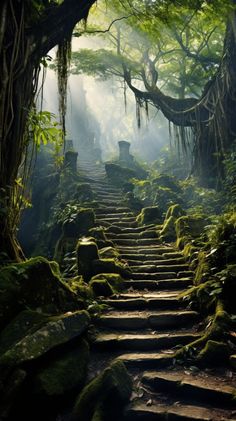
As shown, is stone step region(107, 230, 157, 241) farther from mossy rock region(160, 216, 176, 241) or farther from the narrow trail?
the narrow trail

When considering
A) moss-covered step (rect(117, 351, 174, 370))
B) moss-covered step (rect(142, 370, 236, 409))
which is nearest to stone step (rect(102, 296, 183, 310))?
A: moss-covered step (rect(117, 351, 174, 370))

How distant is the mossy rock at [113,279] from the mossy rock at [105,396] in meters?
2.46

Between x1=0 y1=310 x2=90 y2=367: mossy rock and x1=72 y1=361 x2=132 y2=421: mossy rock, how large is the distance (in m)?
0.58

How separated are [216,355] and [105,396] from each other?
1366 millimetres

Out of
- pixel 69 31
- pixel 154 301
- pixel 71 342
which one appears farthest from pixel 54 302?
pixel 69 31

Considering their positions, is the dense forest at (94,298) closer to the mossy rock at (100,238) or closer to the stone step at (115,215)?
the mossy rock at (100,238)

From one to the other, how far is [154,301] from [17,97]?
3595 mm

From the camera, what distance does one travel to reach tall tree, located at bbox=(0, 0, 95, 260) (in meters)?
3.76

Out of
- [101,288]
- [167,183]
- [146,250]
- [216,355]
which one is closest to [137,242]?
[146,250]

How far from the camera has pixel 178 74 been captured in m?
19.4

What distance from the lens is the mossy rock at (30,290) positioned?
3.70 metres

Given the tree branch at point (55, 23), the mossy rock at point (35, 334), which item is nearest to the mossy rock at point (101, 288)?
the mossy rock at point (35, 334)

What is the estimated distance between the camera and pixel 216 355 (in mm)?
3682

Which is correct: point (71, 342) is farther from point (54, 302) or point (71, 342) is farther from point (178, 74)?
point (178, 74)
